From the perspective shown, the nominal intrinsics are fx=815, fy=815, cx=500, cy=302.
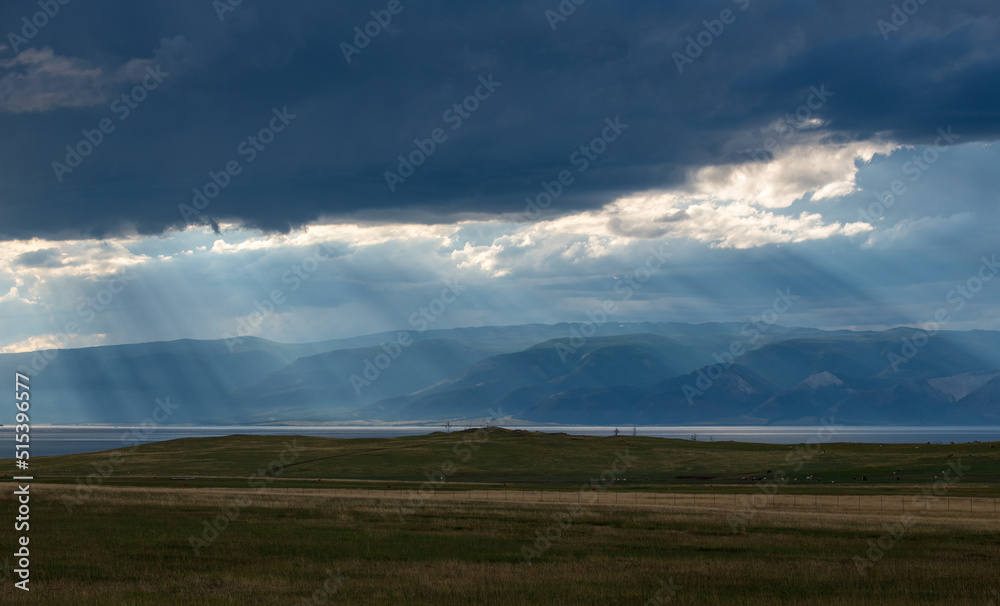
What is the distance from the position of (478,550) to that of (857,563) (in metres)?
18.1

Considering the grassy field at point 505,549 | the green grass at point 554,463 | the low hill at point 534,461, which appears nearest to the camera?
the grassy field at point 505,549

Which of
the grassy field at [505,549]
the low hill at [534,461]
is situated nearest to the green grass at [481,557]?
the grassy field at [505,549]

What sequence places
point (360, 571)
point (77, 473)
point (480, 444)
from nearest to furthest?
point (360, 571) < point (77, 473) < point (480, 444)

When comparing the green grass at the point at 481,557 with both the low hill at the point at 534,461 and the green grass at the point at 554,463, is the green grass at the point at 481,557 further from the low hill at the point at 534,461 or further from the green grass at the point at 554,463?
the low hill at the point at 534,461

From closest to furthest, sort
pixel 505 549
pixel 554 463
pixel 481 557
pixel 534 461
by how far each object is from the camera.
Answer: pixel 481 557, pixel 505 549, pixel 554 463, pixel 534 461

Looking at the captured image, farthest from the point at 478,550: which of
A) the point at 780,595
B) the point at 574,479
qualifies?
the point at 574,479

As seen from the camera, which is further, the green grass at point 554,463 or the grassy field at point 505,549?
the green grass at point 554,463

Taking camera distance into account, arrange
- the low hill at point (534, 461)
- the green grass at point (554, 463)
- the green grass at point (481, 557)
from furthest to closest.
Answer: the low hill at point (534, 461) < the green grass at point (554, 463) < the green grass at point (481, 557)

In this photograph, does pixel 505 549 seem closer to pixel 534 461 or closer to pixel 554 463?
pixel 554 463

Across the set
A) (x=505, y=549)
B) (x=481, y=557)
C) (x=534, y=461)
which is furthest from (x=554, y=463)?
(x=481, y=557)

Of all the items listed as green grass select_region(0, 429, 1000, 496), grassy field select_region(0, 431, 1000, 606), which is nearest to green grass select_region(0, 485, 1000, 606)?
grassy field select_region(0, 431, 1000, 606)

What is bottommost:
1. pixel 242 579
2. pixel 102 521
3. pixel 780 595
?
pixel 780 595

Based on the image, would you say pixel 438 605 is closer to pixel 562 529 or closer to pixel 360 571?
pixel 360 571

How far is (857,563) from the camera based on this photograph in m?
37.5
